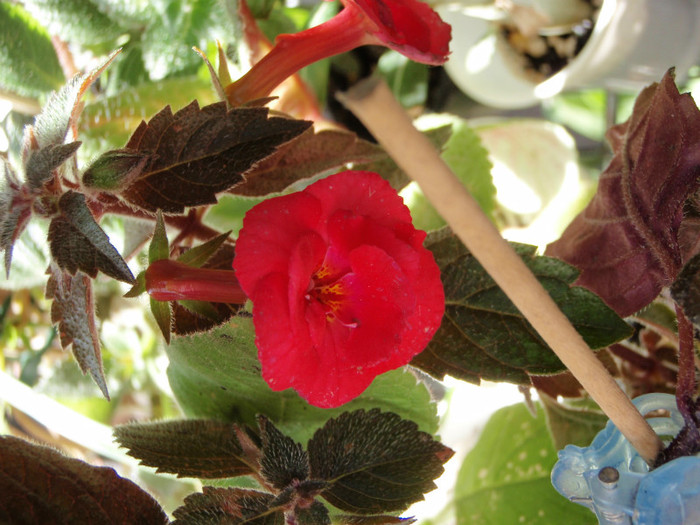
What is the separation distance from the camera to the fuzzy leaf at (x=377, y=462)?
23 cm

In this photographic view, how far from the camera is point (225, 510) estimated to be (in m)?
0.22

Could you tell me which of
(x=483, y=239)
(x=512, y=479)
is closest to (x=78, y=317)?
(x=483, y=239)

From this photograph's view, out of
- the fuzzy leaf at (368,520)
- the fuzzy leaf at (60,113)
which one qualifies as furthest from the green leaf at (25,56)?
the fuzzy leaf at (368,520)

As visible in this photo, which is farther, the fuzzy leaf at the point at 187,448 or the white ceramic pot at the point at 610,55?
the white ceramic pot at the point at 610,55

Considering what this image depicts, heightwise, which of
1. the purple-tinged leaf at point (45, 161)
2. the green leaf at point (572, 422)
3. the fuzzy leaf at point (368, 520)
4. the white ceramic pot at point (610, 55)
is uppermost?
the purple-tinged leaf at point (45, 161)

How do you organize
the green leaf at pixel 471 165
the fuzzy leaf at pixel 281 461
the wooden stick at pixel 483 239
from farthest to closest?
the green leaf at pixel 471 165, the fuzzy leaf at pixel 281 461, the wooden stick at pixel 483 239

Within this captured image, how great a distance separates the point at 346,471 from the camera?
233mm

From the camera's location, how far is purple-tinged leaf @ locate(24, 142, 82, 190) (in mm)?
183

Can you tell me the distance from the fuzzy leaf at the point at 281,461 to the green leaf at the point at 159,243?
7 cm

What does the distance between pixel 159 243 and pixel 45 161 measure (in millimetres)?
39

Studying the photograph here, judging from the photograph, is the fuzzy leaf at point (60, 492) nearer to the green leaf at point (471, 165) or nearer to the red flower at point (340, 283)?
the red flower at point (340, 283)

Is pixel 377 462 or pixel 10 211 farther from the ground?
pixel 10 211

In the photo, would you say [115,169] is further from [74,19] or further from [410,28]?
[74,19]

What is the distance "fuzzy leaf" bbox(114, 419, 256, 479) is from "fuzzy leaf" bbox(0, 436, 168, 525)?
0.01 meters
